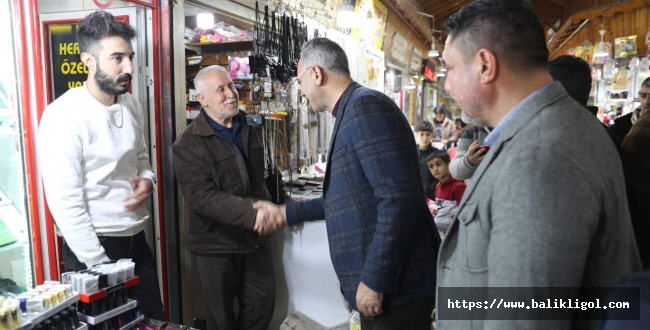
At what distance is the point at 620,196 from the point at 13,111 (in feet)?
8.88

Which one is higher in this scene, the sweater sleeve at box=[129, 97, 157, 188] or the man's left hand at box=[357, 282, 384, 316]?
the sweater sleeve at box=[129, 97, 157, 188]

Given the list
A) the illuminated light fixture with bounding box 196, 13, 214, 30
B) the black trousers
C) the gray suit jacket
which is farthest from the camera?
the illuminated light fixture with bounding box 196, 13, 214, 30

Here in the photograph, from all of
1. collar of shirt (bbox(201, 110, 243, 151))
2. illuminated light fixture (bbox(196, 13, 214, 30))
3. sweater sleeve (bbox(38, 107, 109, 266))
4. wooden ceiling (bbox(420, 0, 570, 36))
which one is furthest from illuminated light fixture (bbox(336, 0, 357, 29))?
wooden ceiling (bbox(420, 0, 570, 36))

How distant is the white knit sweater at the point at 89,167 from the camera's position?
205cm

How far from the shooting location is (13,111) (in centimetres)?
226

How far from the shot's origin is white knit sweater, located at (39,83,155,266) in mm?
2053

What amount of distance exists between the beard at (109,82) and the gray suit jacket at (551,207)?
198cm

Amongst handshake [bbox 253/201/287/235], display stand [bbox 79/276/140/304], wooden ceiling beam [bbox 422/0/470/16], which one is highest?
wooden ceiling beam [bbox 422/0/470/16]

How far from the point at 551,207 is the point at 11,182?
2660mm

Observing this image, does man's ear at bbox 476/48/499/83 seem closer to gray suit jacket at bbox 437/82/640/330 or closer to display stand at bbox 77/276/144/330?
gray suit jacket at bbox 437/82/640/330

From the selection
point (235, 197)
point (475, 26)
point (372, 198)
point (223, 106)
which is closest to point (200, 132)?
point (223, 106)

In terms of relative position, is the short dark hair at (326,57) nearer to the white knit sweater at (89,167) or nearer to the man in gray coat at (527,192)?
the man in gray coat at (527,192)

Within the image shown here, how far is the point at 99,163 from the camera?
2.24 metres

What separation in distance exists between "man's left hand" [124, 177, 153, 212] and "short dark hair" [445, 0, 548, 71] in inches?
76.1
